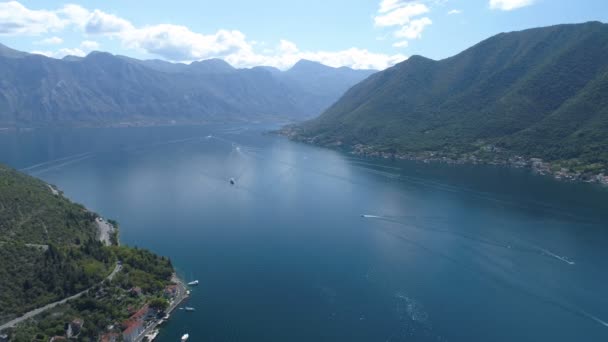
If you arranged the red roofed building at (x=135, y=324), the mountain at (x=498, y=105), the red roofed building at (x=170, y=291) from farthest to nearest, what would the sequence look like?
the mountain at (x=498, y=105) → the red roofed building at (x=170, y=291) → the red roofed building at (x=135, y=324)

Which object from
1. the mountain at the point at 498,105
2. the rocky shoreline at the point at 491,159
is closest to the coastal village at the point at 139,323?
the rocky shoreline at the point at 491,159

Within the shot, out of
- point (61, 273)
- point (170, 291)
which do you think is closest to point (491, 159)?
point (170, 291)

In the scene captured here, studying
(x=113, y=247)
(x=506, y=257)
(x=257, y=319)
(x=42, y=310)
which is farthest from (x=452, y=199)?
(x=42, y=310)

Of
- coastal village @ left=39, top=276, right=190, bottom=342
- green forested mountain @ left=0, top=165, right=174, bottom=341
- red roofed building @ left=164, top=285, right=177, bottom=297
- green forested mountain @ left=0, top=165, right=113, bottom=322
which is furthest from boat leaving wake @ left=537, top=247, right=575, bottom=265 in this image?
green forested mountain @ left=0, top=165, right=113, bottom=322

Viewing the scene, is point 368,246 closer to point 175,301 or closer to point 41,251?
point 175,301

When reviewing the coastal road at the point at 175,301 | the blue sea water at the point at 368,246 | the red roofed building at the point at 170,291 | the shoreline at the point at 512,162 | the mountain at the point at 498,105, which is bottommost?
the coastal road at the point at 175,301

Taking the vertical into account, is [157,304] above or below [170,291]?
above

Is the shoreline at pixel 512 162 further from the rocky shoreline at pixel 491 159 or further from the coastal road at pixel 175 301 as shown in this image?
the coastal road at pixel 175 301

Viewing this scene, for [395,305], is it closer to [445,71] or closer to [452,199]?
[452,199]
